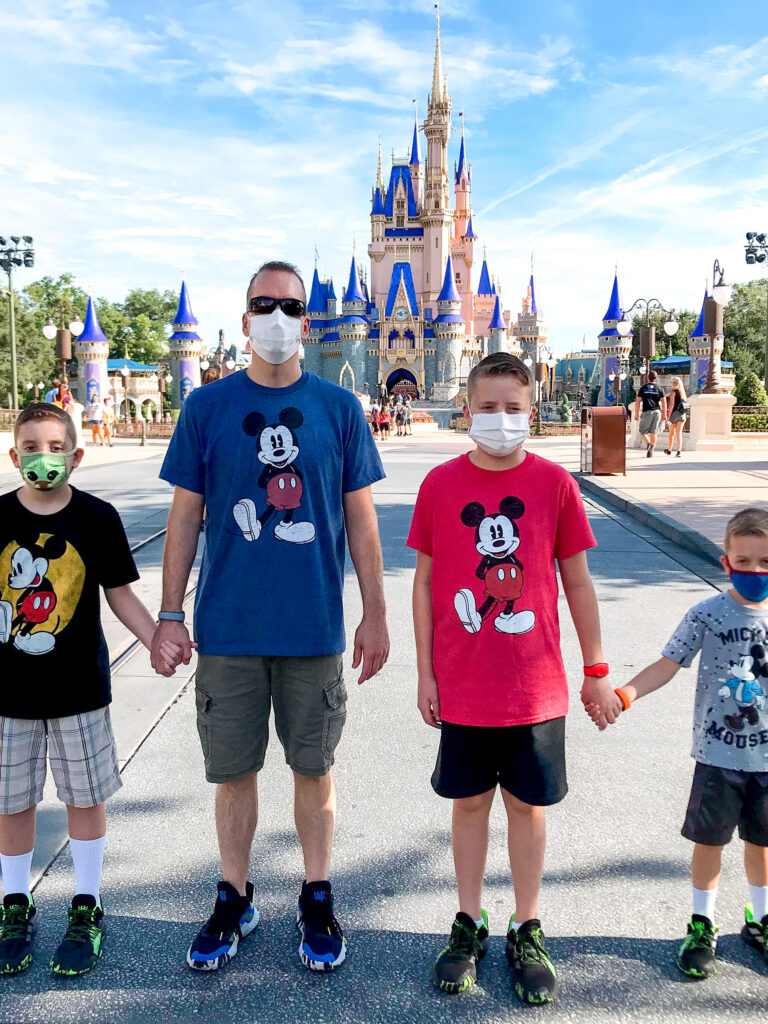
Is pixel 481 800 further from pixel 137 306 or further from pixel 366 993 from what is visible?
pixel 137 306

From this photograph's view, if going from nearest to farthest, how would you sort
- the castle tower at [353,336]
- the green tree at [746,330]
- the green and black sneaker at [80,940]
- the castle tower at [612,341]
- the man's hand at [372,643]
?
the green and black sneaker at [80,940] < the man's hand at [372,643] < the green tree at [746,330] < the castle tower at [612,341] < the castle tower at [353,336]

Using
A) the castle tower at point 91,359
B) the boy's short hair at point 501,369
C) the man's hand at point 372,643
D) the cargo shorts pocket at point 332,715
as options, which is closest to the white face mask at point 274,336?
the boy's short hair at point 501,369

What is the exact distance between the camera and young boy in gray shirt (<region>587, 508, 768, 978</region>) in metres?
2.37

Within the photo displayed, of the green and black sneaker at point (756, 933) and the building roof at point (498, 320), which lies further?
the building roof at point (498, 320)

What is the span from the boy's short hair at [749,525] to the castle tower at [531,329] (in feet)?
289

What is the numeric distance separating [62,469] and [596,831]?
2.18m

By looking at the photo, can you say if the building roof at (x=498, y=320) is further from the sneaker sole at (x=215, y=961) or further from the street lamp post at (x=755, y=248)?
the sneaker sole at (x=215, y=961)

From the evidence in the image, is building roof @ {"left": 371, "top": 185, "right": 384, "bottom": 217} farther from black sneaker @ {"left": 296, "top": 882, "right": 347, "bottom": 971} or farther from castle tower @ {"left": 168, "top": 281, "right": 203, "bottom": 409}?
black sneaker @ {"left": 296, "top": 882, "right": 347, "bottom": 971}

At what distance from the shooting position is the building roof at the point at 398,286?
76938 millimetres

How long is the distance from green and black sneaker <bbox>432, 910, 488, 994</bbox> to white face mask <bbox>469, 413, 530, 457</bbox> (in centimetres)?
130

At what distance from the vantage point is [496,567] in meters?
2.40

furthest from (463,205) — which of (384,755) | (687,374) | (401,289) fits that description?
(384,755)

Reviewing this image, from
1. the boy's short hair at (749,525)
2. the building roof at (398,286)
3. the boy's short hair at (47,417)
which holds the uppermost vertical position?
the building roof at (398,286)

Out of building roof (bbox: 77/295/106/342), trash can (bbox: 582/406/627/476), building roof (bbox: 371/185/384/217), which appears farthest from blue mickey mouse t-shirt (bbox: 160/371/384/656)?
building roof (bbox: 371/185/384/217)
